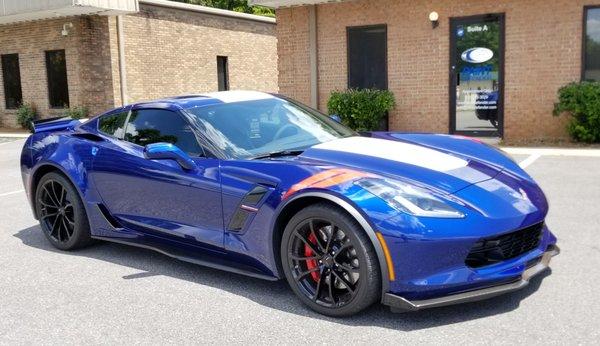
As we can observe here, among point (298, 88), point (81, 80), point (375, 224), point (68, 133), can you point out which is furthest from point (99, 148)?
point (81, 80)

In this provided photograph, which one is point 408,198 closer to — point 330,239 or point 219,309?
point 330,239

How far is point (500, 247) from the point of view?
11.6ft

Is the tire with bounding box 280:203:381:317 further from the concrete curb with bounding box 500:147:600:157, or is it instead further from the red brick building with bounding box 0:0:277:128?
the red brick building with bounding box 0:0:277:128

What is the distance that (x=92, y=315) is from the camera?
3963 mm

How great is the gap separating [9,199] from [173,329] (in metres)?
5.60

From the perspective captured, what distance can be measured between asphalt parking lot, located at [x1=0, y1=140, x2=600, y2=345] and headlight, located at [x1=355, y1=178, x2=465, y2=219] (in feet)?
2.17

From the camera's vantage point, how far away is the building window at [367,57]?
14875mm

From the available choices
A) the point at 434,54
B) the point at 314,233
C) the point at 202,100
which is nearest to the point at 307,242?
the point at 314,233

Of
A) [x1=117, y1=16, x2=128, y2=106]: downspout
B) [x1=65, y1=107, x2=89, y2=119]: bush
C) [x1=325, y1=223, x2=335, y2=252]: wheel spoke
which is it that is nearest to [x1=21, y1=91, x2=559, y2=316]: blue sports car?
[x1=325, y1=223, x2=335, y2=252]: wheel spoke

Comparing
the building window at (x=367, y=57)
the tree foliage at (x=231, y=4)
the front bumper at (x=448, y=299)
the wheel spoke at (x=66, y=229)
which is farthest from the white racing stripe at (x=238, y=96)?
the tree foliage at (x=231, y=4)

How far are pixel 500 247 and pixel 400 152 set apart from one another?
98cm

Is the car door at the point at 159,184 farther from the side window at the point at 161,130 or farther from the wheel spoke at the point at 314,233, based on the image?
the wheel spoke at the point at 314,233

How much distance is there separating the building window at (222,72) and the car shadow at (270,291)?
1929 cm

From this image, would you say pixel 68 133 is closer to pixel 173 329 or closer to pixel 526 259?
pixel 173 329
